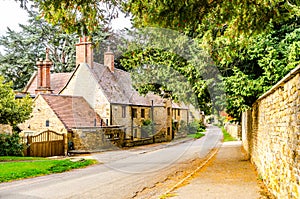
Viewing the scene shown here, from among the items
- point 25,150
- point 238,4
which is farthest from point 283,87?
point 25,150

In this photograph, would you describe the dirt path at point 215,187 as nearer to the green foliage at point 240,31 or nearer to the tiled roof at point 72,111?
the green foliage at point 240,31

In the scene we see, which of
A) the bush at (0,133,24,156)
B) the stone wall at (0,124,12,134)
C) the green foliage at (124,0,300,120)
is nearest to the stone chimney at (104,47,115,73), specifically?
the stone wall at (0,124,12,134)

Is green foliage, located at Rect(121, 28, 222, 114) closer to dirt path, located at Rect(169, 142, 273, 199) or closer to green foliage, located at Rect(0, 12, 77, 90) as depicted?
dirt path, located at Rect(169, 142, 273, 199)

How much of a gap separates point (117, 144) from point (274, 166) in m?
21.2

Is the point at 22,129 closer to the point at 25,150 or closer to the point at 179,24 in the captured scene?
the point at 25,150

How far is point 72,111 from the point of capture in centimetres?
2730

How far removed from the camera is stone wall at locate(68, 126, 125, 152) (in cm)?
2555

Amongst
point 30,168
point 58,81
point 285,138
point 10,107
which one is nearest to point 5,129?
point 10,107

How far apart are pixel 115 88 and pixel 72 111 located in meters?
5.04

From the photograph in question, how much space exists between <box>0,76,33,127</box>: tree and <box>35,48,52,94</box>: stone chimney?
845 centimetres

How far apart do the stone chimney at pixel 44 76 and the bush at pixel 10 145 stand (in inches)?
358

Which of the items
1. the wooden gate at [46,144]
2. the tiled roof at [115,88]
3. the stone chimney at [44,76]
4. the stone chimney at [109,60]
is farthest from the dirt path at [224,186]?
the stone chimney at [109,60]

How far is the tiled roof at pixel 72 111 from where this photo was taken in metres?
26.0

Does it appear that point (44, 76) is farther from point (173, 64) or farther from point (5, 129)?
point (173, 64)
